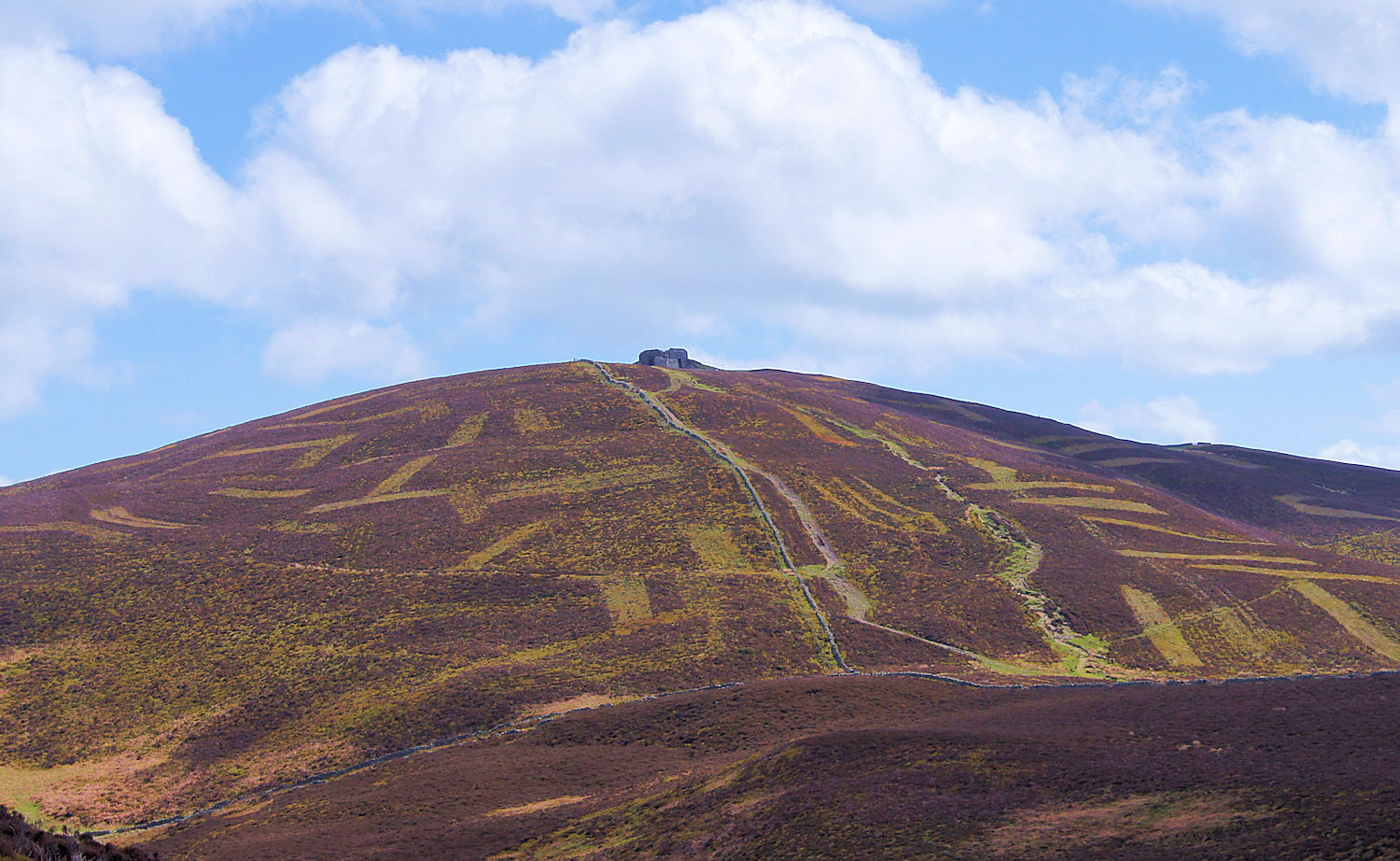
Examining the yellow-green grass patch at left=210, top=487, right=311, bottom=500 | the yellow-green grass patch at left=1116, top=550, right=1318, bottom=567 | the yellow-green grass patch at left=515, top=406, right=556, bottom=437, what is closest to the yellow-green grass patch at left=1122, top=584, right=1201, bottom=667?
the yellow-green grass patch at left=1116, top=550, right=1318, bottom=567

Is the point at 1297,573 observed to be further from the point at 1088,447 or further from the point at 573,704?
the point at 573,704

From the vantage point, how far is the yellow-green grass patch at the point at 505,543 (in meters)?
67.8

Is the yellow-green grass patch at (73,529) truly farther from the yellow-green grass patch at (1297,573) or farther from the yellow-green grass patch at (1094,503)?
the yellow-green grass patch at (1297,573)

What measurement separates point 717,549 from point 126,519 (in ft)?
136

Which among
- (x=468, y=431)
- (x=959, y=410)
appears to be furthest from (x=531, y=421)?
(x=959, y=410)

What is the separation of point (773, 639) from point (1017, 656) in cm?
1325

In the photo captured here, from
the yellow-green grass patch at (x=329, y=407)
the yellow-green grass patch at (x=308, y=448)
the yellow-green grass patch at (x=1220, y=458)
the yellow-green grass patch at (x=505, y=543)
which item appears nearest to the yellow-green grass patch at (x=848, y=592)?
the yellow-green grass patch at (x=505, y=543)

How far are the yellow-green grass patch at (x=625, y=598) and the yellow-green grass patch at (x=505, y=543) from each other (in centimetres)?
791

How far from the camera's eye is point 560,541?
70688 mm

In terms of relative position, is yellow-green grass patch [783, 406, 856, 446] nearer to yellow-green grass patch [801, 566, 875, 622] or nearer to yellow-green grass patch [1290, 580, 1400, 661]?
yellow-green grass patch [801, 566, 875, 622]

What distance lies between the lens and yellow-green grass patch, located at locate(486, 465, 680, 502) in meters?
78.4

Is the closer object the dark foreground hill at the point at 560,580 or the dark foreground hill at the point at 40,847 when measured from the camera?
the dark foreground hill at the point at 40,847

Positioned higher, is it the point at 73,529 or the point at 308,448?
the point at 308,448

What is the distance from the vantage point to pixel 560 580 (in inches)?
2581
